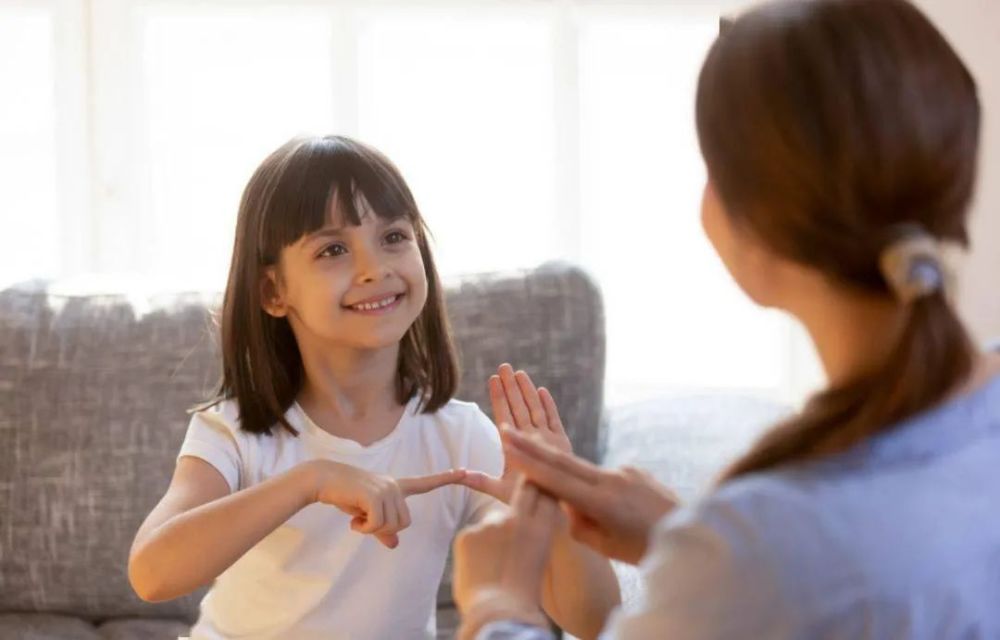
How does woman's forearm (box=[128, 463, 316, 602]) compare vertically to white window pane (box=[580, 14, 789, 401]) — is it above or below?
below

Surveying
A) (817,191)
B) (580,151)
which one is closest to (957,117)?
(817,191)

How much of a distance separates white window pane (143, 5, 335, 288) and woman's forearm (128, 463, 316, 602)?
1.36 m

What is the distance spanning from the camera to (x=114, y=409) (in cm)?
235

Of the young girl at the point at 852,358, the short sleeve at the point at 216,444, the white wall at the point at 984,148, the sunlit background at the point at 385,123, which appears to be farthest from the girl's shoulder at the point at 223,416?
the white wall at the point at 984,148

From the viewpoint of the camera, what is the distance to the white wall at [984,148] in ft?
8.97

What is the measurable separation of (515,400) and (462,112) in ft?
4.89

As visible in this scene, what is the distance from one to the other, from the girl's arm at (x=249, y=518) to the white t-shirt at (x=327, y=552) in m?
0.14

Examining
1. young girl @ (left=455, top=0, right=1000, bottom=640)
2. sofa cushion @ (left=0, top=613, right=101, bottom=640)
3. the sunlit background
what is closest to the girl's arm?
young girl @ (left=455, top=0, right=1000, bottom=640)

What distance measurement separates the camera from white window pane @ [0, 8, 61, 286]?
295 cm

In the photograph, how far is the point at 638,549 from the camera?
1347 millimetres

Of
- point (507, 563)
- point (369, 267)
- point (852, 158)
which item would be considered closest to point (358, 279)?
point (369, 267)

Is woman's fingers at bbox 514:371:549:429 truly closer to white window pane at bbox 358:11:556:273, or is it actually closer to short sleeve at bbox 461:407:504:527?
short sleeve at bbox 461:407:504:527

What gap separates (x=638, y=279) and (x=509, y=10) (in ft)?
1.96

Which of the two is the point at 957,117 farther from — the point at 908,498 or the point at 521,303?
the point at 521,303
